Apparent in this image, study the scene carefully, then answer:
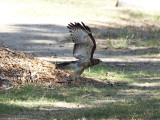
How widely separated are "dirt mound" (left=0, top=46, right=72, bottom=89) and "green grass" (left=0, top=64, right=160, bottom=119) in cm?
41

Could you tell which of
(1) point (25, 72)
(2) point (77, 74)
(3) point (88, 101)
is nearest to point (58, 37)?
(1) point (25, 72)

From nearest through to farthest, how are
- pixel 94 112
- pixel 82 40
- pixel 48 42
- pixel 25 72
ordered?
pixel 94 112 → pixel 82 40 → pixel 25 72 → pixel 48 42

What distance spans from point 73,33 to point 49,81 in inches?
54.0

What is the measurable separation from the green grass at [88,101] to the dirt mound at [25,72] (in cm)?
41

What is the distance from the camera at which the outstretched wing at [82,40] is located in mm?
9242

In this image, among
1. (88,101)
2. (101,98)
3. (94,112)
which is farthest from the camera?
(101,98)

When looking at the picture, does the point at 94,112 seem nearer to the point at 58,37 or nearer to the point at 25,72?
the point at 25,72

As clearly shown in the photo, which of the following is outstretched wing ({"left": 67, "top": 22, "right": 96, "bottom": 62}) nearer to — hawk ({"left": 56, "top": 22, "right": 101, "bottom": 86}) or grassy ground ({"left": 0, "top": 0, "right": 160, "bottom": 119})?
hawk ({"left": 56, "top": 22, "right": 101, "bottom": 86})

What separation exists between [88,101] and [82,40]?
4.30 ft

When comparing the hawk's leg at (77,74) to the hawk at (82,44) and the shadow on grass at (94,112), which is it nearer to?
the hawk at (82,44)

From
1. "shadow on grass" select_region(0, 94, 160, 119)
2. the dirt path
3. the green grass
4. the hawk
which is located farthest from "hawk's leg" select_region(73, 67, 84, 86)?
the dirt path

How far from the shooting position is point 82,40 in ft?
30.8

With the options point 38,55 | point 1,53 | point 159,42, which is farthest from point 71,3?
point 1,53

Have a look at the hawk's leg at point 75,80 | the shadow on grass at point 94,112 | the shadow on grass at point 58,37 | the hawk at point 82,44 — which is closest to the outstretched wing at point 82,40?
the hawk at point 82,44
